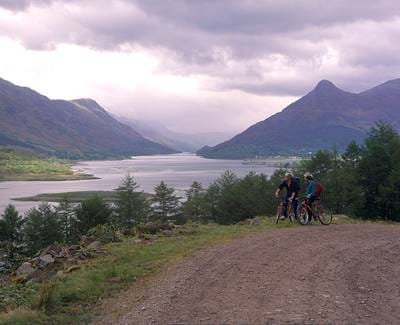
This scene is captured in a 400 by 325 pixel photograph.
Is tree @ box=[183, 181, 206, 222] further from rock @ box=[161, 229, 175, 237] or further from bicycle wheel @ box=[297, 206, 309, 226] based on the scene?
rock @ box=[161, 229, 175, 237]

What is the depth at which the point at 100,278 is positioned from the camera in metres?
11.8

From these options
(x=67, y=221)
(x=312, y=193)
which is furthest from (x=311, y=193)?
(x=67, y=221)

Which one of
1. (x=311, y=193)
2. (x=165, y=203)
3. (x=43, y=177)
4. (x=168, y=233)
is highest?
(x=311, y=193)

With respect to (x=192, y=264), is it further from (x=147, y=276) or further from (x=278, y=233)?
(x=278, y=233)

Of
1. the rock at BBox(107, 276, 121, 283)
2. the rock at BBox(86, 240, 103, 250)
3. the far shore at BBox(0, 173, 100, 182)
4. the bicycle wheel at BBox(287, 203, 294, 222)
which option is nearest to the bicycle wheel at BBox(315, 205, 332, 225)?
the bicycle wheel at BBox(287, 203, 294, 222)

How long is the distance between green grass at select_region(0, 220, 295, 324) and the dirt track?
0.68 m


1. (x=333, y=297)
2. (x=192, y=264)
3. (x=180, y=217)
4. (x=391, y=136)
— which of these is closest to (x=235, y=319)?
(x=333, y=297)

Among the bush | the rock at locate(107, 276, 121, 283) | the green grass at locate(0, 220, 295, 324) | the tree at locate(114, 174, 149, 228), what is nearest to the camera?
the green grass at locate(0, 220, 295, 324)

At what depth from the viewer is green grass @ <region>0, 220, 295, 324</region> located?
30.8ft

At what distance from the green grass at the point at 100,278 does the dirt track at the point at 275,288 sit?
0.68m

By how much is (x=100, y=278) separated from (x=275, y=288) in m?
4.37

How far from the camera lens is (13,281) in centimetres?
1349

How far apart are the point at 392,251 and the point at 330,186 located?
41.6 metres

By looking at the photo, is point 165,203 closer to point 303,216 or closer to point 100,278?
point 303,216
